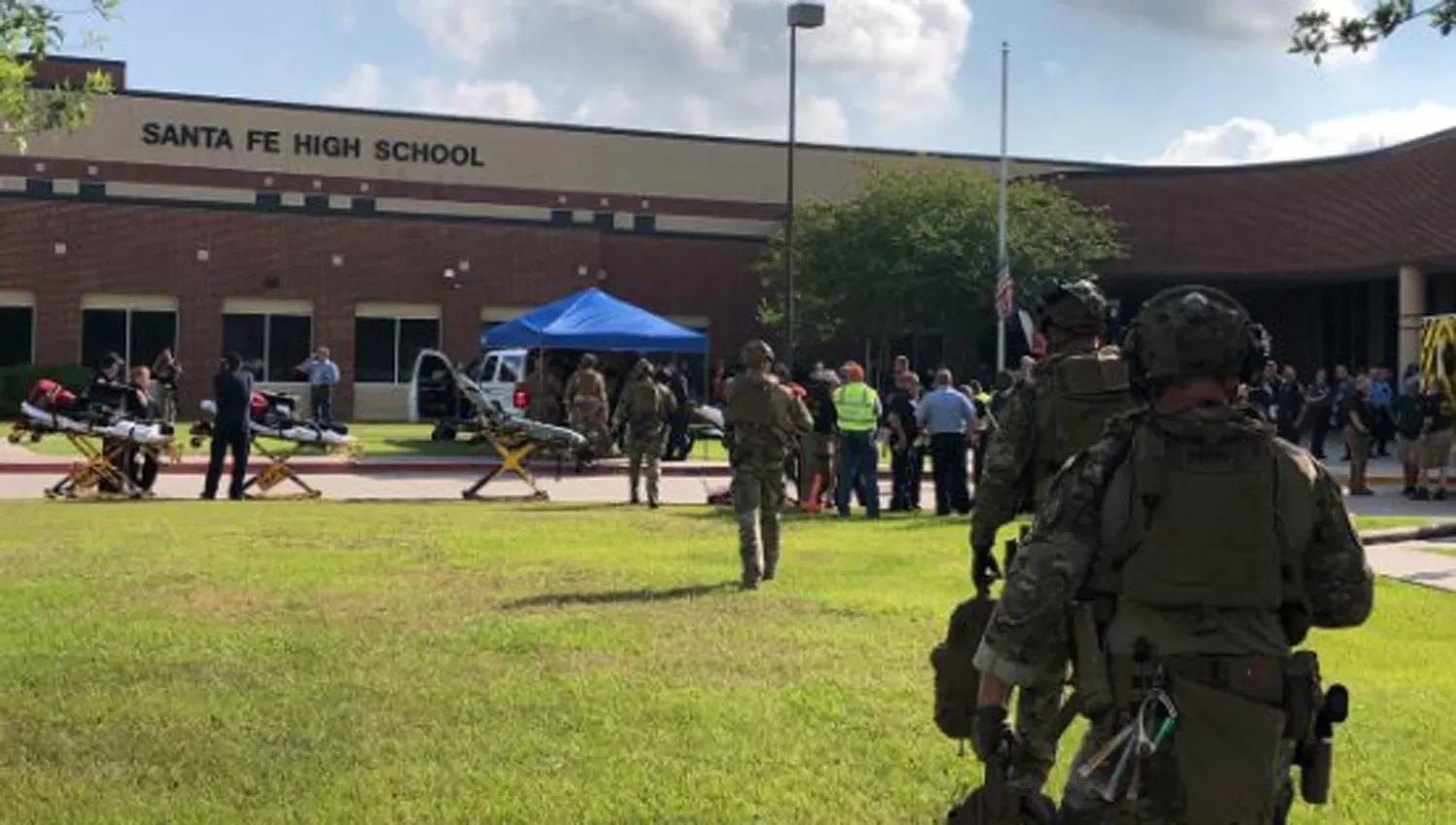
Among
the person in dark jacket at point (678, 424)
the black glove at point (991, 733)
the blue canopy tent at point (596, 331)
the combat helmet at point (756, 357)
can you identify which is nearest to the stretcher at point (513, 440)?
the blue canopy tent at point (596, 331)

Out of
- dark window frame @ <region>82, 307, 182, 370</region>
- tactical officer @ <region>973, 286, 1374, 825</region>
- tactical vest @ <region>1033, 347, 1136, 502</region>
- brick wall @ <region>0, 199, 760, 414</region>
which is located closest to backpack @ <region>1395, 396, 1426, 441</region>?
tactical vest @ <region>1033, 347, 1136, 502</region>

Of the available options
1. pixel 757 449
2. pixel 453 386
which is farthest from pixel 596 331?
pixel 757 449

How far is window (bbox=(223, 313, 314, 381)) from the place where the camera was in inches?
1693

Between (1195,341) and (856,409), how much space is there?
532 inches

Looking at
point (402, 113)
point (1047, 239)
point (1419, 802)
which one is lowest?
point (1419, 802)

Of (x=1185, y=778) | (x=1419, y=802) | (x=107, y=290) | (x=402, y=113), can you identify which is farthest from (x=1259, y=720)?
(x=402, y=113)

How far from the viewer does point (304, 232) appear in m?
43.4

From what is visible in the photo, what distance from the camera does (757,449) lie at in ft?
36.0

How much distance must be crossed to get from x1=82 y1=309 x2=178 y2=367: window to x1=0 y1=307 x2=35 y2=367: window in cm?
135

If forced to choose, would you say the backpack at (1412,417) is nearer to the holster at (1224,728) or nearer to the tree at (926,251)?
the holster at (1224,728)

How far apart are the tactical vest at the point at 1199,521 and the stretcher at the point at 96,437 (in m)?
16.1

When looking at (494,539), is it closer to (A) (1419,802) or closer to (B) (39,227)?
(A) (1419,802)

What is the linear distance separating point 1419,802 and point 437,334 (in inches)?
1607

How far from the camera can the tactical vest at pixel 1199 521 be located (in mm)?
3285
